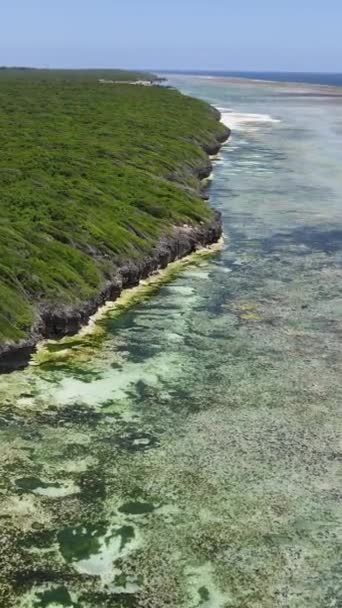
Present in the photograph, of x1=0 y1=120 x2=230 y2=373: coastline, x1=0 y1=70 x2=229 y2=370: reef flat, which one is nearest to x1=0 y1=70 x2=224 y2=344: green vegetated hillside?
x1=0 y1=70 x2=229 y2=370: reef flat

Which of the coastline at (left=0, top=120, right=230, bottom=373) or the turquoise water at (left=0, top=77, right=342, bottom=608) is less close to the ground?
the coastline at (left=0, top=120, right=230, bottom=373)

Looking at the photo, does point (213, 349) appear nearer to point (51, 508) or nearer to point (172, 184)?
point (51, 508)

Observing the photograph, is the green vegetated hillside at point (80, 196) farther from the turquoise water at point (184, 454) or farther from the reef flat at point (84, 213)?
the turquoise water at point (184, 454)

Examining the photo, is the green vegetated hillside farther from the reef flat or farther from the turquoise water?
the turquoise water

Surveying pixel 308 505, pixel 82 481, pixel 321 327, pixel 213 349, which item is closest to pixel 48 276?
pixel 213 349

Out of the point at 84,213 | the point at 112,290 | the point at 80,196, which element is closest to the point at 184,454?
the point at 112,290

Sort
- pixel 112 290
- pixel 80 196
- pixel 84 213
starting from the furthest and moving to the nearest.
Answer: pixel 80 196, pixel 84 213, pixel 112 290

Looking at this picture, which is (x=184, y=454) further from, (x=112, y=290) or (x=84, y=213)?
(x=84, y=213)
